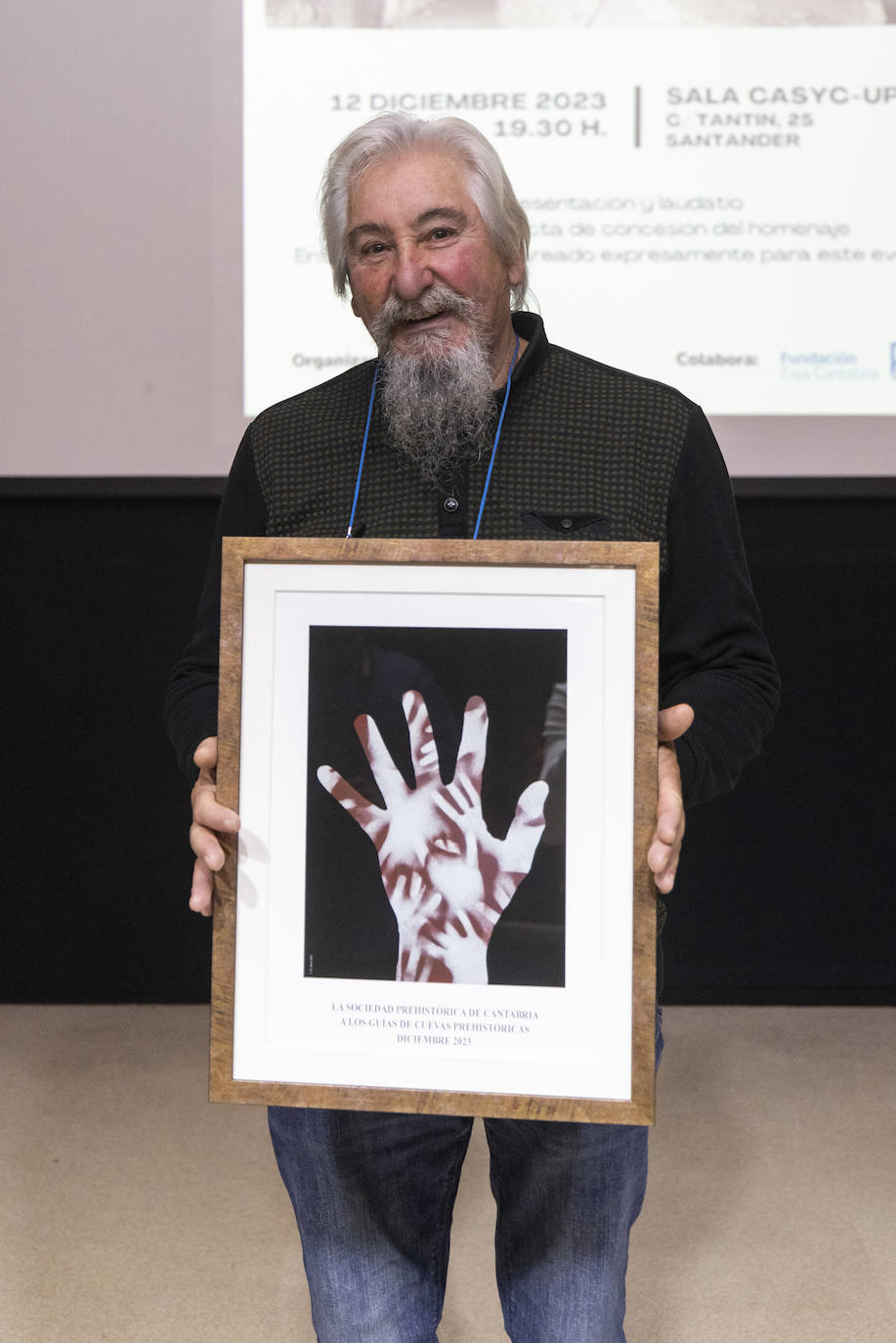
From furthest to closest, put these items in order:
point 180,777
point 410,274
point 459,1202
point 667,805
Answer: point 180,777 → point 459,1202 → point 410,274 → point 667,805

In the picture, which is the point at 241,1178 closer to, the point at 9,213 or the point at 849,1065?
the point at 849,1065

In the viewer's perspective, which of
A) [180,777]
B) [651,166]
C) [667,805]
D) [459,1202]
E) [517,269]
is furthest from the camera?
[180,777]

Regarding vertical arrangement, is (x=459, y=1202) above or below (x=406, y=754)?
below

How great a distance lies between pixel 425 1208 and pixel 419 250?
0.92 m

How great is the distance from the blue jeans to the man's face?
704 millimetres

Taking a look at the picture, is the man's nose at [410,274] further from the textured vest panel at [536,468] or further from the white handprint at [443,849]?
the white handprint at [443,849]

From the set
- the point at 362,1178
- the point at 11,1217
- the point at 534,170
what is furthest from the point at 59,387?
the point at 362,1178

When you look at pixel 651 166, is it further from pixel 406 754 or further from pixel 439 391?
pixel 406 754

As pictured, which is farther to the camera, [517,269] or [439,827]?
[517,269]

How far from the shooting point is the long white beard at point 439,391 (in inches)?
43.1

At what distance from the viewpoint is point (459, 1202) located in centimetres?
213

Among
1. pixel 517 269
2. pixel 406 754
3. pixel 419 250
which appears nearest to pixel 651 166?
pixel 517 269

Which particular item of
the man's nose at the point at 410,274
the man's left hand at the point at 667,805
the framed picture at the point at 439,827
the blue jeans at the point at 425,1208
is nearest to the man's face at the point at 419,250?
the man's nose at the point at 410,274

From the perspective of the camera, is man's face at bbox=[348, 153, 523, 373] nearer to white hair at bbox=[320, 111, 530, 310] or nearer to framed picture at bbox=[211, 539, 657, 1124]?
white hair at bbox=[320, 111, 530, 310]
